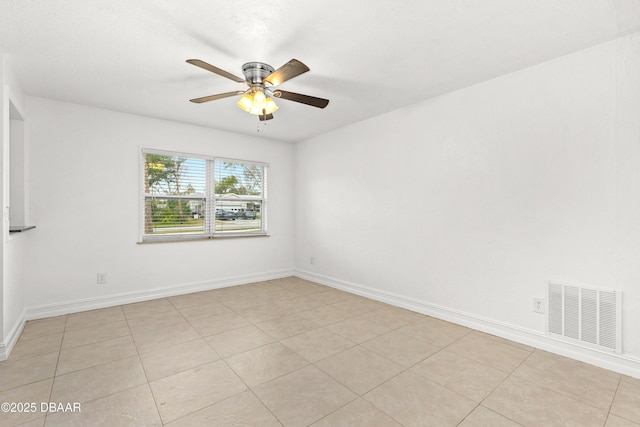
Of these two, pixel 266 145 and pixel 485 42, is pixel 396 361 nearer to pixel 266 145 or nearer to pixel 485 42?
pixel 485 42

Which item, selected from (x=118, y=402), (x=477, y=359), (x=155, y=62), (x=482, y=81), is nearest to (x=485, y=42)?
(x=482, y=81)

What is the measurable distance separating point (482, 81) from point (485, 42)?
73cm

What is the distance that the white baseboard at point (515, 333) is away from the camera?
6.98ft

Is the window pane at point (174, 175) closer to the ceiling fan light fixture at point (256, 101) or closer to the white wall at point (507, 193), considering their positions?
the ceiling fan light fixture at point (256, 101)

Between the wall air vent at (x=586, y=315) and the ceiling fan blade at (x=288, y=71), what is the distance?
2.63 metres

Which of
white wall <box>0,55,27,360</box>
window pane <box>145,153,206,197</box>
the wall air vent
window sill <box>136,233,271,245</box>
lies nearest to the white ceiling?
white wall <box>0,55,27,360</box>

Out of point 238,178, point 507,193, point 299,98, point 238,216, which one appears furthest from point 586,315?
point 238,178

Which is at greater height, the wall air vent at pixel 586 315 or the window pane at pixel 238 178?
the window pane at pixel 238 178

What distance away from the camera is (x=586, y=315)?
2281 mm

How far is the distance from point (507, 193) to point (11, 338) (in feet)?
14.7

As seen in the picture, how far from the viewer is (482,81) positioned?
282 centimetres

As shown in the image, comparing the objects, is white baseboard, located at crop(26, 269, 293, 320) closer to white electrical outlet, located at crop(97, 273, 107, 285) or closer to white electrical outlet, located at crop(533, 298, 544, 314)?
white electrical outlet, located at crop(97, 273, 107, 285)

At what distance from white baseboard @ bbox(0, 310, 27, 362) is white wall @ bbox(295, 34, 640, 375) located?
3.50 m

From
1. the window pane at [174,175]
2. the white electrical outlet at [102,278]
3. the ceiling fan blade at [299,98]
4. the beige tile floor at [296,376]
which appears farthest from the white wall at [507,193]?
the white electrical outlet at [102,278]
